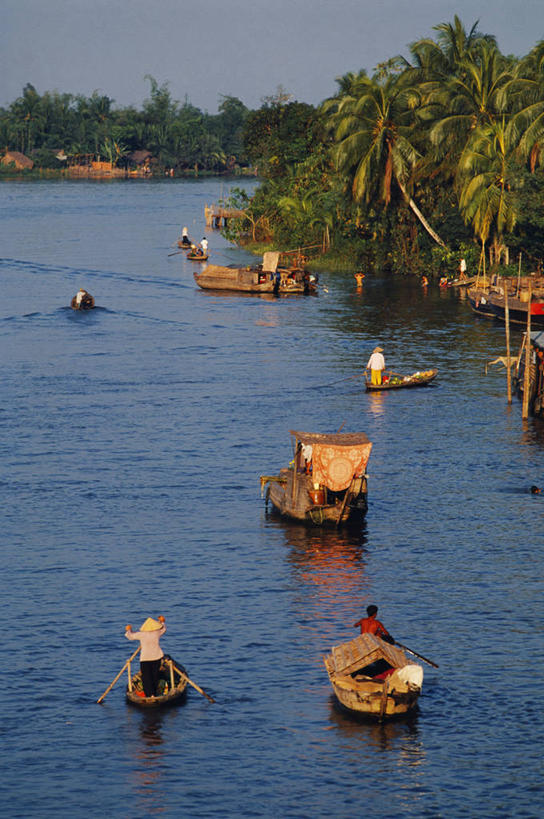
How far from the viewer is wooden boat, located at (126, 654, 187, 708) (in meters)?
27.3

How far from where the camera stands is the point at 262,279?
97.0m

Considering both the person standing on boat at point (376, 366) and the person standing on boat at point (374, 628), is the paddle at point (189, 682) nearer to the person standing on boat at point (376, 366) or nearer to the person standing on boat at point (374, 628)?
the person standing on boat at point (374, 628)

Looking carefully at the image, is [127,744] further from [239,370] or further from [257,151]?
[257,151]

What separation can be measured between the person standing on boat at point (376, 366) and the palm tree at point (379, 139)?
36.4 m

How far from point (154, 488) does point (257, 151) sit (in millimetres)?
95542

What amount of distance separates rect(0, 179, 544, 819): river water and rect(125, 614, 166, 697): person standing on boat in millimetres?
878

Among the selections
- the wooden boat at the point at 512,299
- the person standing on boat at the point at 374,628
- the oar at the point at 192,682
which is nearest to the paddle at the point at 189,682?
the oar at the point at 192,682

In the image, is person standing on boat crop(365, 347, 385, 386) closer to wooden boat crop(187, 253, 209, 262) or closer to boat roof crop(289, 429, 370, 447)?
boat roof crop(289, 429, 370, 447)

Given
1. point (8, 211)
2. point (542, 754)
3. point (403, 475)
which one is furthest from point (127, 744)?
point (8, 211)

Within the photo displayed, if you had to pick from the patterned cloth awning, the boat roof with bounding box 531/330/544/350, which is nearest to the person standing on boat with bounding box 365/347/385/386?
the boat roof with bounding box 531/330/544/350

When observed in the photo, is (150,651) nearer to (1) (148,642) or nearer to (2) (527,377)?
(1) (148,642)

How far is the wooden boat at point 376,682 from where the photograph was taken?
26.3 meters

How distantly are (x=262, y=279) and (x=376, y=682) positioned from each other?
72444mm

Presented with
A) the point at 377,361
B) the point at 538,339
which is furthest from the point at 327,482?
the point at 538,339
